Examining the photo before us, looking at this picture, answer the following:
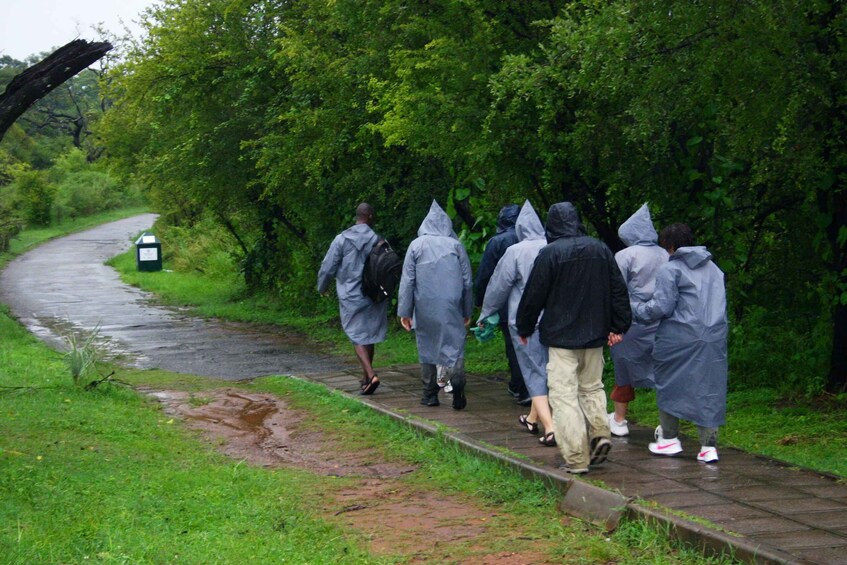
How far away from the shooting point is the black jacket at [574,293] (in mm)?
7141

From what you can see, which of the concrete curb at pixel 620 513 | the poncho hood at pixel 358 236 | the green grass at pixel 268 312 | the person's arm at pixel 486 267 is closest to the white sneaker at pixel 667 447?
the concrete curb at pixel 620 513

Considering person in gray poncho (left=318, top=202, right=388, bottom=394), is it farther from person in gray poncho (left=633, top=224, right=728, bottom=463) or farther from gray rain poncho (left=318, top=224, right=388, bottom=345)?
person in gray poncho (left=633, top=224, right=728, bottom=463)

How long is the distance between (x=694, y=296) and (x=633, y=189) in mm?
3736

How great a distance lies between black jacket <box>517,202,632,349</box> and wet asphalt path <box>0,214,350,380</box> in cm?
669

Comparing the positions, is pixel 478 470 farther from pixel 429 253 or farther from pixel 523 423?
pixel 429 253

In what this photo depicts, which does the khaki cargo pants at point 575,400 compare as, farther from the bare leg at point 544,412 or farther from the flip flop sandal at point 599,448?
the bare leg at point 544,412

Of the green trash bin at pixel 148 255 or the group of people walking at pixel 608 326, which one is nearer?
the group of people walking at pixel 608 326

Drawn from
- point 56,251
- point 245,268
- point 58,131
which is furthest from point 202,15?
point 58,131

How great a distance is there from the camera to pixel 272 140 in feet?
56.3

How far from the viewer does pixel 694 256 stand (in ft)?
25.0

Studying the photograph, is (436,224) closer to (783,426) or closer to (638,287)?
(638,287)

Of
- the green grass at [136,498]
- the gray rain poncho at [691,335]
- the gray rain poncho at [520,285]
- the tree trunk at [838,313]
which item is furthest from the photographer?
the tree trunk at [838,313]

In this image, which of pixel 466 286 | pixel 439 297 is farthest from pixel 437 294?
pixel 466 286

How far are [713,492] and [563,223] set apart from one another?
2.03 m
